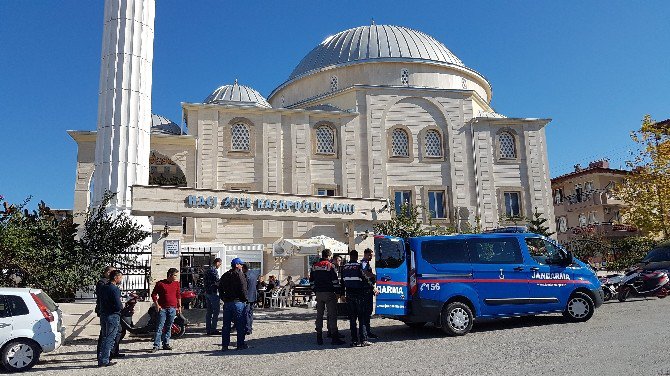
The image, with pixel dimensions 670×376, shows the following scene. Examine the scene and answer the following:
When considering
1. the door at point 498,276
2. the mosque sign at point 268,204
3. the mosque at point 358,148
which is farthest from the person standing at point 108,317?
the mosque at point 358,148

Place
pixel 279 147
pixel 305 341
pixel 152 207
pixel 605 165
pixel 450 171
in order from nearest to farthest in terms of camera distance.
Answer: pixel 305 341, pixel 152 207, pixel 279 147, pixel 450 171, pixel 605 165

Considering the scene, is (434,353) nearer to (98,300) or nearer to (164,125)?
(98,300)

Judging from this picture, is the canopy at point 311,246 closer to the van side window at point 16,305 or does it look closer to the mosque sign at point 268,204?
the mosque sign at point 268,204

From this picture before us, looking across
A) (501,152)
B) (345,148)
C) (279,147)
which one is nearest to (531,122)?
(501,152)

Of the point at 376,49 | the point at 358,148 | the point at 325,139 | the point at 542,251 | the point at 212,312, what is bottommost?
the point at 212,312

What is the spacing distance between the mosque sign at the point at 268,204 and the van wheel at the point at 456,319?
7588 mm

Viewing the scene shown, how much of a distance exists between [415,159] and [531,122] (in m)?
7.90

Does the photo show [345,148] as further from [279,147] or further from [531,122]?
[531,122]

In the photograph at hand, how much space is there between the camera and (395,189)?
2809 centimetres

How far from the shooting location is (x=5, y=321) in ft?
25.2

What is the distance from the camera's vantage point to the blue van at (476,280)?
973cm

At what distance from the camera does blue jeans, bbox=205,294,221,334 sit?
35.9 ft

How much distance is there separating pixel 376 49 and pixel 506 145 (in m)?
10.1

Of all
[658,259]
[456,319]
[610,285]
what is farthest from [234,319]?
[658,259]
